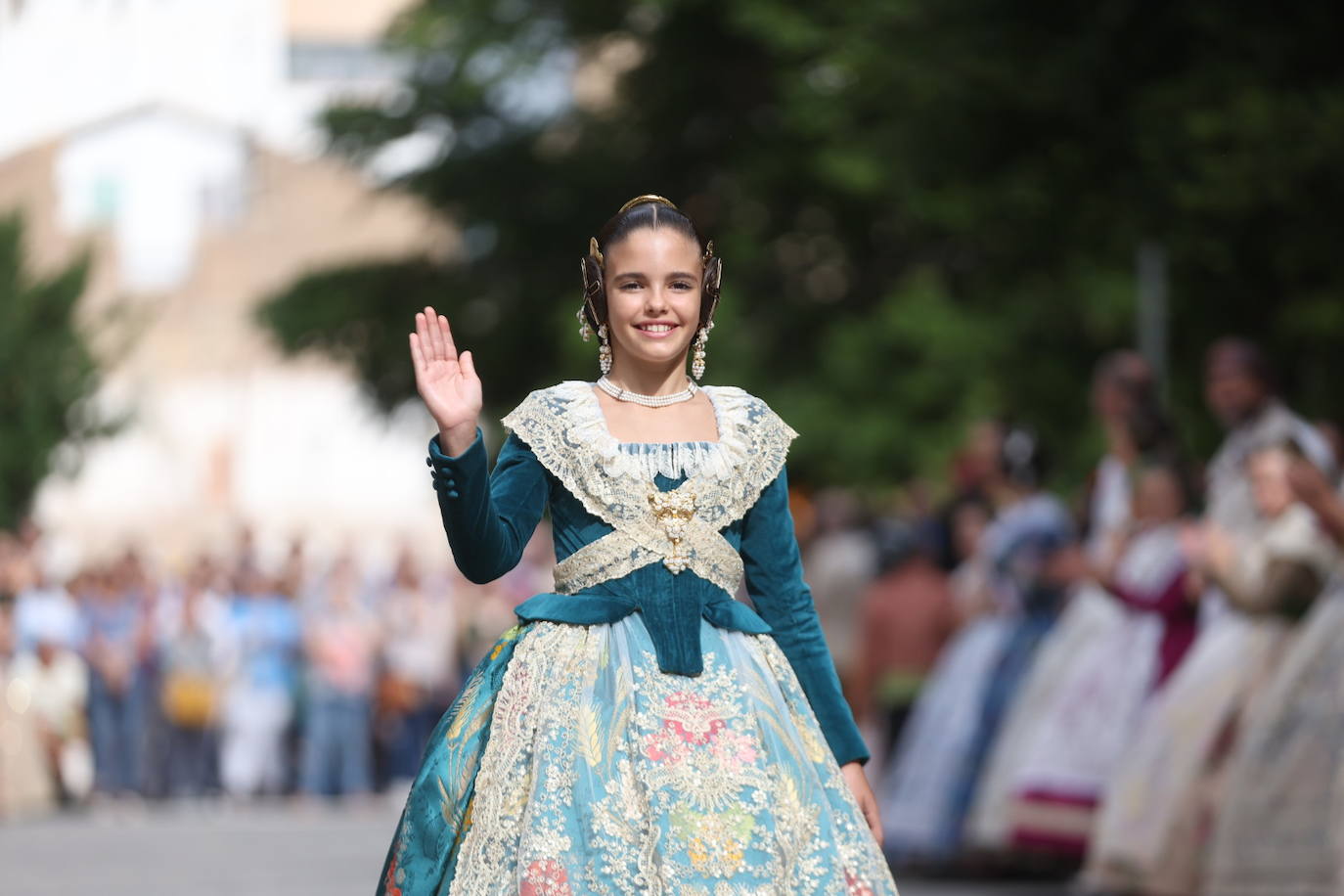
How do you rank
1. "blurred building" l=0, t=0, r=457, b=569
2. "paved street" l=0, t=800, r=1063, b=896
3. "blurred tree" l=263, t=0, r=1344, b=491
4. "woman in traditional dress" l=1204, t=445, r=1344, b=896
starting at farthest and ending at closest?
"blurred building" l=0, t=0, r=457, b=569, "blurred tree" l=263, t=0, r=1344, b=491, "paved street" l=0, t=800, r=1063, b=896, "woman in traditional dress" l=1204, t=445, r=1344, b=896

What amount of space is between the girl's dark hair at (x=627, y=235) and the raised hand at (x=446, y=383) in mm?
359

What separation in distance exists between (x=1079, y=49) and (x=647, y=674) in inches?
392

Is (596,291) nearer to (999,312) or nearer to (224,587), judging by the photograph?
(224,587)

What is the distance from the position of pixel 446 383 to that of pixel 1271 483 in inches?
215

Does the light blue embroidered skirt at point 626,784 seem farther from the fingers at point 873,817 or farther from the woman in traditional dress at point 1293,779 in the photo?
the woman in traditional dress at point 1293,779

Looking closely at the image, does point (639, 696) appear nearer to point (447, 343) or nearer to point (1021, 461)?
point (447, 343)

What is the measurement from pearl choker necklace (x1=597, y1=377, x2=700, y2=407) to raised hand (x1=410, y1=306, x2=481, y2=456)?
14.6 inches

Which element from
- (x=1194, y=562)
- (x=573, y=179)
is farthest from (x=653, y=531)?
(x=573, y=179)

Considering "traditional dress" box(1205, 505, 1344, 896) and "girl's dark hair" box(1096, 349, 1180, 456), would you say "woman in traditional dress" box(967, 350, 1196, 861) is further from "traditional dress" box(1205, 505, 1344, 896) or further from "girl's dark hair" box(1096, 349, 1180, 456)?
"traditional dress" box(1205, 505, 1344, 896)

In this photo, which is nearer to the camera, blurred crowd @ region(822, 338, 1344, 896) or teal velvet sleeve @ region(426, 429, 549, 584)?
teal velvet sleeve @ region(426, 429, 549, 584)

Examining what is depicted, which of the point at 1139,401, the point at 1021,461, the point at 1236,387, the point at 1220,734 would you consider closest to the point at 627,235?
the point at 1220,734

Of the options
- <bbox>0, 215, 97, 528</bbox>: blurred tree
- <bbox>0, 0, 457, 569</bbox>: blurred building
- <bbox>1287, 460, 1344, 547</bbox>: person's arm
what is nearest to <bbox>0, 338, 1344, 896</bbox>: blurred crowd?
<bbox>1287, 460, 1344, 547</bbox>: person's arm

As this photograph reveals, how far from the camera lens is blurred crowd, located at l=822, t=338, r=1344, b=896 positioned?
9070 mm

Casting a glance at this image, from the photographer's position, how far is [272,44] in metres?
66.7
